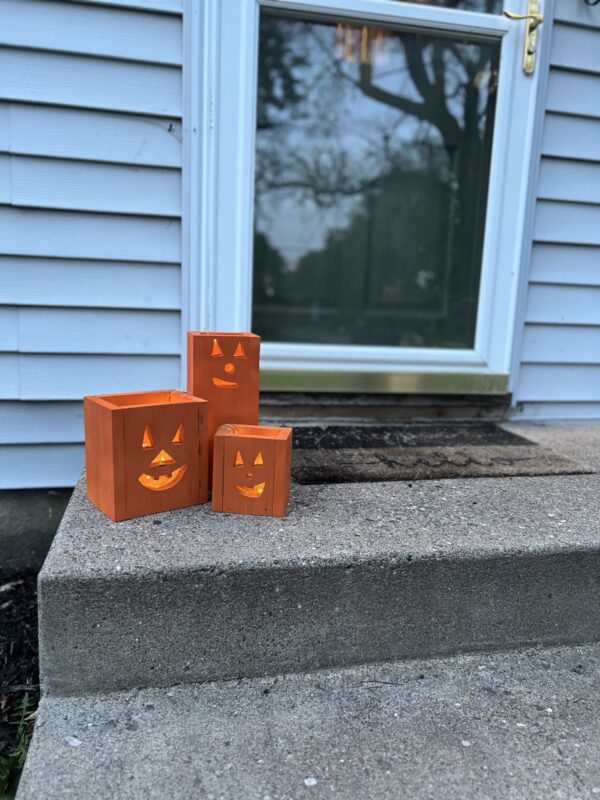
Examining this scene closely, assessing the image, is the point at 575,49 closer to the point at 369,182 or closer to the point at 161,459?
the point at 369,182

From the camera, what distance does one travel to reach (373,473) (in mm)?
1704

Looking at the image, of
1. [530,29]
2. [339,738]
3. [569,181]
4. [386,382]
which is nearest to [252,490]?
[339,738]

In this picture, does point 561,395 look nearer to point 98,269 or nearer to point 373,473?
point 373,473

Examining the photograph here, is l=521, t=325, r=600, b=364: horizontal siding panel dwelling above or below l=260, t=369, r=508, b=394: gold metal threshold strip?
above

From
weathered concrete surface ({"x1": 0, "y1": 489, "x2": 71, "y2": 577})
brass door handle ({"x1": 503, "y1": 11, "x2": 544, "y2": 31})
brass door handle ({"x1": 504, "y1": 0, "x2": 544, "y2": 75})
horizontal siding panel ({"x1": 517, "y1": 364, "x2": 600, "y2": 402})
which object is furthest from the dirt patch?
brass door handle ({"x1": 503, "y1": 11, "x2": 544, "y2": 31})

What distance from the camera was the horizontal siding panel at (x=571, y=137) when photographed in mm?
2203

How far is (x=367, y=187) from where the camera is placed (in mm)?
3561

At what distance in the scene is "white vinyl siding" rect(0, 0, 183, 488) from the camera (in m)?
1.83

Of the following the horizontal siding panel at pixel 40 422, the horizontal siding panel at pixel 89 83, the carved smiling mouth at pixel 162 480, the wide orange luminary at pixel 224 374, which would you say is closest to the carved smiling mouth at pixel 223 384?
the wide orange luminary at pixel 224 374

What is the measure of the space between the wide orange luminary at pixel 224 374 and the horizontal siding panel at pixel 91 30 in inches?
39.2

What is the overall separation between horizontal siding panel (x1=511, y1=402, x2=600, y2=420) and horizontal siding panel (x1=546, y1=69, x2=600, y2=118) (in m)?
1.08

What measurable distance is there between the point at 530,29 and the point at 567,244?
0.75 m

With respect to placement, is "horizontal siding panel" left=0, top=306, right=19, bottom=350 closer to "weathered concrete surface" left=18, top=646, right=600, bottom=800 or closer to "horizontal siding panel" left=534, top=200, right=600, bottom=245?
"weathered concrete surface" left=18, top=646, right=600, bottom=800

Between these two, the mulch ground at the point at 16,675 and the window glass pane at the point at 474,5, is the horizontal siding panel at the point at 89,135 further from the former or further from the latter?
the mulch ground at the point at 16,675
